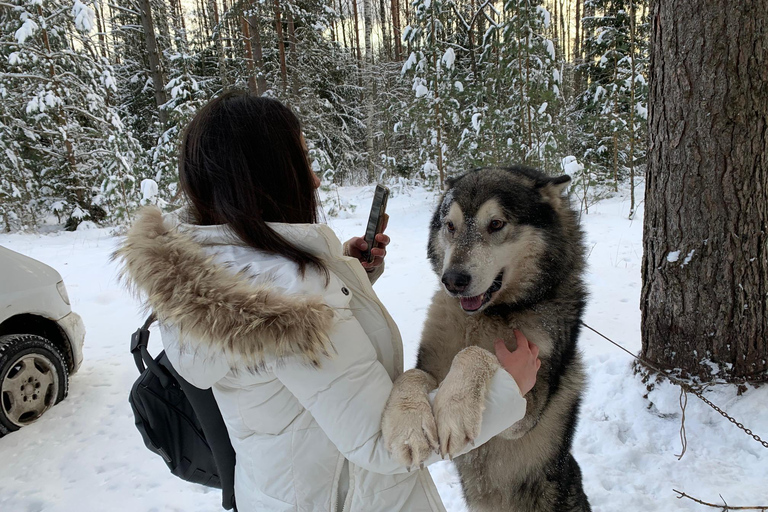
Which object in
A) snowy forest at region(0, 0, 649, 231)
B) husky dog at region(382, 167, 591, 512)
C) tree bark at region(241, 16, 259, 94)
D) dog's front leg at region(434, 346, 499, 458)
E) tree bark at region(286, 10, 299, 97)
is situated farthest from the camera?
tree bark at region(286, 10, 299, 97)

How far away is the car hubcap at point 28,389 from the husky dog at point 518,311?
12.0 feet

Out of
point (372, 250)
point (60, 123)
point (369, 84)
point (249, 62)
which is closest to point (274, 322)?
A: point (372, 250)

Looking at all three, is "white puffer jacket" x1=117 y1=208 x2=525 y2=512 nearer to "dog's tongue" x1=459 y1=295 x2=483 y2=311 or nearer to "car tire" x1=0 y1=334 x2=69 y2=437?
"dog's tongue" x1=459 y1=295 x2=483 y2=311

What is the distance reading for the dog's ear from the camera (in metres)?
2.30

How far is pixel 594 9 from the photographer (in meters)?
15.0

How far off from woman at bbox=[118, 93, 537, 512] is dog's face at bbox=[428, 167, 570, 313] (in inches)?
24.4

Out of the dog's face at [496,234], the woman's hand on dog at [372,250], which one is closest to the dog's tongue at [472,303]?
the dog's face at [496,234]

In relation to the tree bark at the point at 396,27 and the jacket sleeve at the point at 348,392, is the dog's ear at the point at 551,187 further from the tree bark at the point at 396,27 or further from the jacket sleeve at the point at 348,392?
the tree bark at the point at 396,27

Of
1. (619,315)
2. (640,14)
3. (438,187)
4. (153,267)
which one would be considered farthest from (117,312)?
(640,14)

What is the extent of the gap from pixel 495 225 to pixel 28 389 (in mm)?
4185

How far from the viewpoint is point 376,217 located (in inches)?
81.3

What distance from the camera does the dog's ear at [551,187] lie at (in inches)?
90.6

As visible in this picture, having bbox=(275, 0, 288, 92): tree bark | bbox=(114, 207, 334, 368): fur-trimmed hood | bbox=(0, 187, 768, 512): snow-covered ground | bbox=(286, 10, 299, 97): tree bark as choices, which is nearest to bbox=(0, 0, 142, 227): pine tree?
bbox=(275, 0, 288, 92): tree bark

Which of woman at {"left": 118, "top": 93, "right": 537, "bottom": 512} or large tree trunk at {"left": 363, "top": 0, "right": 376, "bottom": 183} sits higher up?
large tree trunk at {"left": 363, "top": 0, "right": 376, "bottom": 183}
